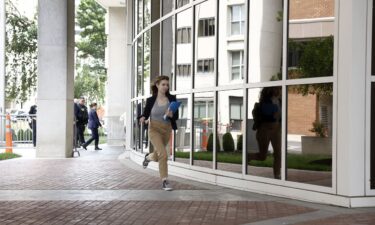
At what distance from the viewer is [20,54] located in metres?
32.5

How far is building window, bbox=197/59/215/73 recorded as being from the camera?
10328 mm

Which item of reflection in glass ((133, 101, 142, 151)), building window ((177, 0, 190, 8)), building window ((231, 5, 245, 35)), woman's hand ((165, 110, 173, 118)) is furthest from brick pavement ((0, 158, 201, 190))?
building window ((177, 0, 190, 8))

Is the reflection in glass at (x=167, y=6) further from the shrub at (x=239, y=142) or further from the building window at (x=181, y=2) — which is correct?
the shrub at (x=239, y=142)

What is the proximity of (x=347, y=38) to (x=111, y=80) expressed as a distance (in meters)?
25.5

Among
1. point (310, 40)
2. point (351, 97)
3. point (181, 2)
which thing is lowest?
point (351, 97)

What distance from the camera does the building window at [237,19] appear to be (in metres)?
9.44

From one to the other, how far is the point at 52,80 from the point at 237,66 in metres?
8.99

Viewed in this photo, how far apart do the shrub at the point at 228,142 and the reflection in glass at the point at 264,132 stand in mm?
475

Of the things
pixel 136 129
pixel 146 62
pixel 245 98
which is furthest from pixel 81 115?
pixel 245 98

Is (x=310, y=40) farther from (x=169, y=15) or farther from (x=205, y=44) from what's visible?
(x=169, y=15)

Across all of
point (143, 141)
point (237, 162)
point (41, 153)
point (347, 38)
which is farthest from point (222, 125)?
point (41, 153)

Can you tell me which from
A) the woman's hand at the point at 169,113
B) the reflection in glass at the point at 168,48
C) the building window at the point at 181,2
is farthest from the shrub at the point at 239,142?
the building window at the point at 181,2

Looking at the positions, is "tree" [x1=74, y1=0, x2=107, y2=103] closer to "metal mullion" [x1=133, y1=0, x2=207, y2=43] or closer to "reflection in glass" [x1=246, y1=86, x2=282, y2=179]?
"metal mullion" [x1=133, y1=0, x2=207, y2=43]

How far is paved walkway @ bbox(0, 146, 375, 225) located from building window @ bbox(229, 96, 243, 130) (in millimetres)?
1070
